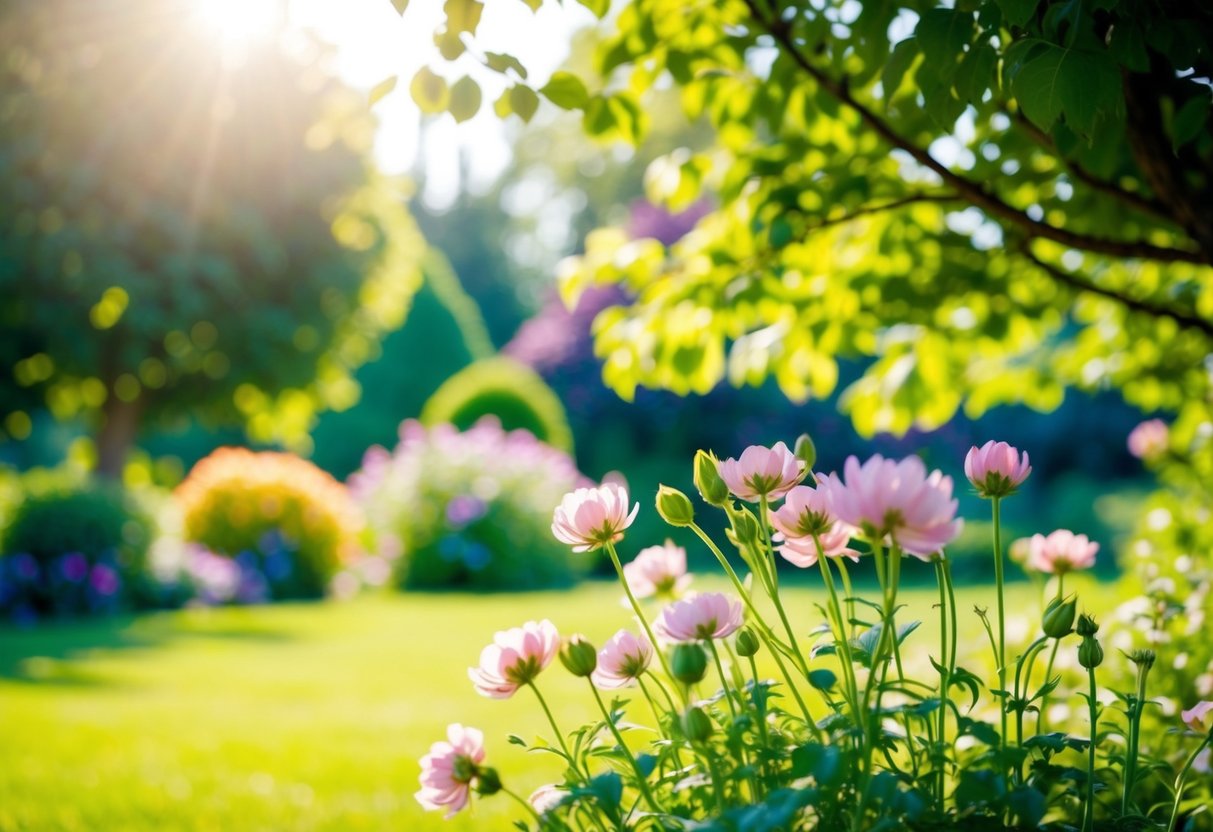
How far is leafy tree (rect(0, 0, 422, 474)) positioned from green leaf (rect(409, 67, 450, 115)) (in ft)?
27.3

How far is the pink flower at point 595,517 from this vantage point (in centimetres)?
Result: 119

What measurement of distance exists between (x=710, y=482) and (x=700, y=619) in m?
0.16

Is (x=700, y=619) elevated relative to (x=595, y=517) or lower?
lower

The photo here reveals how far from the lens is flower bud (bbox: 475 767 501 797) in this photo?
1087mm

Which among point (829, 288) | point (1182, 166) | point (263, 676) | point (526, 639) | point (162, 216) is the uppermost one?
point (162, 216)

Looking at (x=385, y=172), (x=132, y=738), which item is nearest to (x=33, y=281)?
(x=385, y=172)

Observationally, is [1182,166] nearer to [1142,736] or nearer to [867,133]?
[867,133]

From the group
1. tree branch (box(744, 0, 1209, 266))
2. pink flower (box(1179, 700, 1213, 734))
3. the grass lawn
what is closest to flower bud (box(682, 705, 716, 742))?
pink flower (box(1179, 700, 1213, 734))

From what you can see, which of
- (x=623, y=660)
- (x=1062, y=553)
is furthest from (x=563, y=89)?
(x=1062, y=553)

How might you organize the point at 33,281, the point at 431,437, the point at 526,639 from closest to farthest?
the point at 526,639 < the point at 33,281 < the point at 431,437

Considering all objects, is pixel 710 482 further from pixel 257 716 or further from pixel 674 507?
pixel 257 716

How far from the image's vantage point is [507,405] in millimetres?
13438

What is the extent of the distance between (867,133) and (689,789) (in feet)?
6.15

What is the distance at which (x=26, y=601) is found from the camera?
822cm
